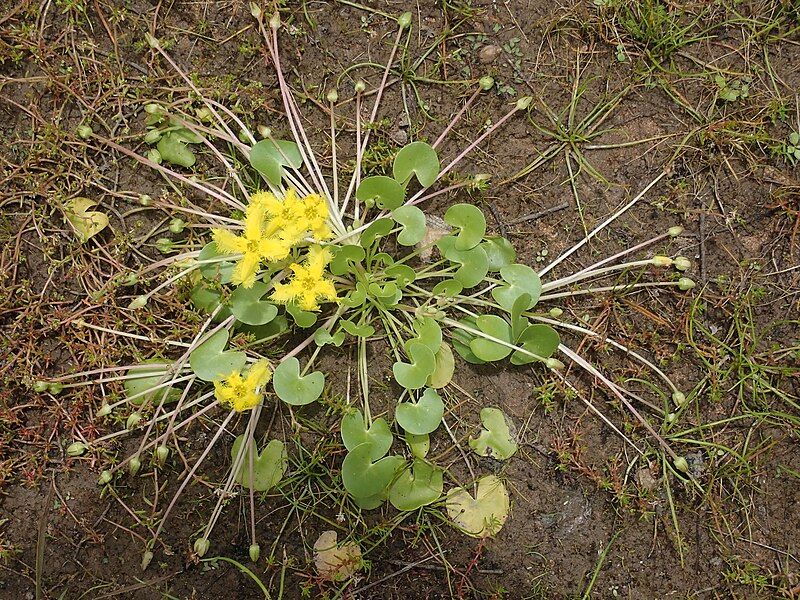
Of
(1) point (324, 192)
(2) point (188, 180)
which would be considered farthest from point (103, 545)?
(1) point (324, 192)

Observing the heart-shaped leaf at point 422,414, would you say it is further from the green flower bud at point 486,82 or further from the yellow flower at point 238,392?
the green flower bud at point 486,82

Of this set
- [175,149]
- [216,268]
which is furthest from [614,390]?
[175,149]

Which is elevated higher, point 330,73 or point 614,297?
point 330,73

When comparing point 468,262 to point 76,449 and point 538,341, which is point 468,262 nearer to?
point 538,341

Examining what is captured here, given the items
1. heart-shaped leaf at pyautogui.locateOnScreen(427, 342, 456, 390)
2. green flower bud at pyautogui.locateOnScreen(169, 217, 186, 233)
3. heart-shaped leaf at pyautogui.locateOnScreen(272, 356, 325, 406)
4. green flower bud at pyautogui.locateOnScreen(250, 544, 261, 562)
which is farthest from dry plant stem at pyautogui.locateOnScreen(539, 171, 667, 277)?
green flower bud at pyautogui.locateOnScreen(250, 544, 261, 562)

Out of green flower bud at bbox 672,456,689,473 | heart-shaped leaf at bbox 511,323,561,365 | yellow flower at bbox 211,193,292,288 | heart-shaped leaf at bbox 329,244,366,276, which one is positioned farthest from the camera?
green flower bud at bbox 672,456,689,473

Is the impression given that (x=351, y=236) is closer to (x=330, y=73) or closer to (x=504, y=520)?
(x=330, y=73)

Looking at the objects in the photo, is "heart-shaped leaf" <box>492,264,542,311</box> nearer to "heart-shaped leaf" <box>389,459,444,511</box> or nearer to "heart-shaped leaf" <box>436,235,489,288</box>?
"heart-shaped leaf" <box>436,235,489,288</box>
